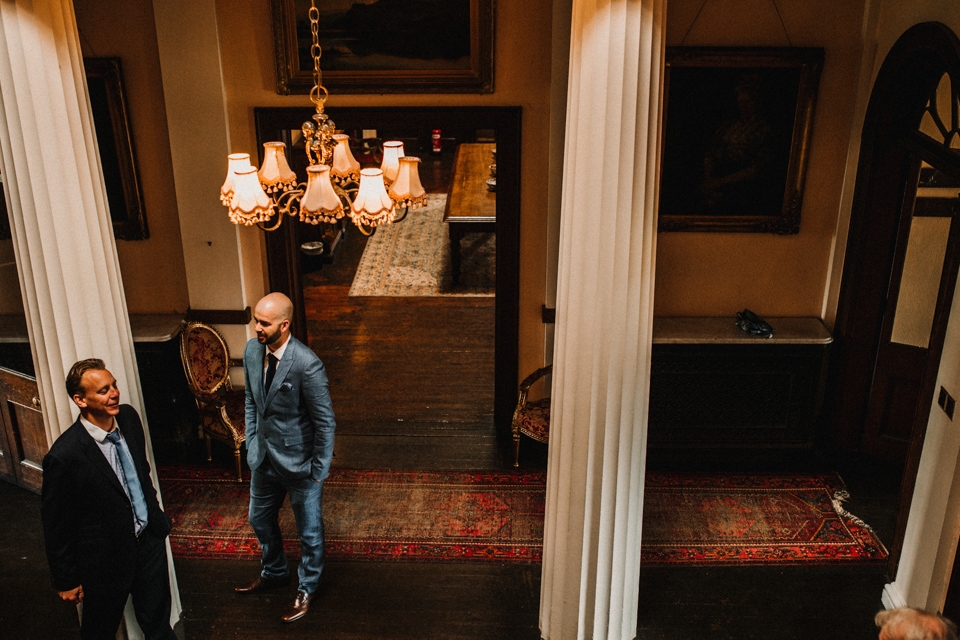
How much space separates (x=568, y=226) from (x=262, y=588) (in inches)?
104

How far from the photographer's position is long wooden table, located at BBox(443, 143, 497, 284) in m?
8.15

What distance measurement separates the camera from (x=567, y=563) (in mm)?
3668

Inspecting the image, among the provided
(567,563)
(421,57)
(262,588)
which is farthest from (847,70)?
(262,588)

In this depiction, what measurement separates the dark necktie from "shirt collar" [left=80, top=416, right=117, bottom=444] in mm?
832

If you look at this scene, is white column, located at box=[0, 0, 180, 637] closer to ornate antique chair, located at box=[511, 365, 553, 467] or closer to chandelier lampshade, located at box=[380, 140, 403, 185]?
chandelier lampshade, located at box=[380, 140, 403, 185]

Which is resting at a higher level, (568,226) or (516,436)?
(568,226)

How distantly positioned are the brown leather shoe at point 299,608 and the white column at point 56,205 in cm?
138

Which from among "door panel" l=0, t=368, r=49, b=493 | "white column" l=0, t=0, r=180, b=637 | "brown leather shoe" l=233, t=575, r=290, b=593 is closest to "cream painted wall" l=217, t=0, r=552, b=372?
"door panel" l=0, t=368, r=49, b=493

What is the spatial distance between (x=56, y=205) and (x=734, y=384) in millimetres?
4110

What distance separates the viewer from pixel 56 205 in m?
3.27

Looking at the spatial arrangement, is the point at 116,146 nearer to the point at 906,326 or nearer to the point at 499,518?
the point at 499,518

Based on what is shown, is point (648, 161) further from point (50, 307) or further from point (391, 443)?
point (391, 443)

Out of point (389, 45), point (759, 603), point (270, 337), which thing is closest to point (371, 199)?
point (270, 337)

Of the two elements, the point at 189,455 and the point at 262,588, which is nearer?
the point at 262,588
